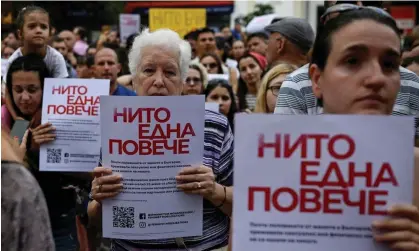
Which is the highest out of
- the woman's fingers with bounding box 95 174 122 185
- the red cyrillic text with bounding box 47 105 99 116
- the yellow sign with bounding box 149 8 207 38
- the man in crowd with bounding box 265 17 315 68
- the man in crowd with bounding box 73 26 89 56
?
the yellow sign with bounding box 149 8 207 38

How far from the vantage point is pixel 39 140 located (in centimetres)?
399

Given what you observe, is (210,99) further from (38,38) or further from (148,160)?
(148,160)

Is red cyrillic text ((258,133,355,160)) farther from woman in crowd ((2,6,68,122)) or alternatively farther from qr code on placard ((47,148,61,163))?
woman in crowd ((2,6,68,122))

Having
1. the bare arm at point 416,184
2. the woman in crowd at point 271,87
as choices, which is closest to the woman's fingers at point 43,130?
the woman in crowd at point 271,87

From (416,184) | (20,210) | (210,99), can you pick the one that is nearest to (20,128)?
(210,99)

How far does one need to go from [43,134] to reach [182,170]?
169cm

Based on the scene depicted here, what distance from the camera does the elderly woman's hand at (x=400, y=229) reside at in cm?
164

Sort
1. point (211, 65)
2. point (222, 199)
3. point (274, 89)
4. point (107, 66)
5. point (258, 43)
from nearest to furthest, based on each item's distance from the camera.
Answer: point (222, 199) → point (274, 89) → point (107, 66) → point (211, 65) → point (258, 43)

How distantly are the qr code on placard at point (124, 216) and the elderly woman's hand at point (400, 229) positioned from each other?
116 centimetres

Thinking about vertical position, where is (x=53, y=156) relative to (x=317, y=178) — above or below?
below

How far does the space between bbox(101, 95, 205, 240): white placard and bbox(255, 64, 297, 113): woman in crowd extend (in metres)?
1.31

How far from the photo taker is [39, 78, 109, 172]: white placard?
4.00m

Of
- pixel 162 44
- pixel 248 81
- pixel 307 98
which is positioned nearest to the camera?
pixel 307 98

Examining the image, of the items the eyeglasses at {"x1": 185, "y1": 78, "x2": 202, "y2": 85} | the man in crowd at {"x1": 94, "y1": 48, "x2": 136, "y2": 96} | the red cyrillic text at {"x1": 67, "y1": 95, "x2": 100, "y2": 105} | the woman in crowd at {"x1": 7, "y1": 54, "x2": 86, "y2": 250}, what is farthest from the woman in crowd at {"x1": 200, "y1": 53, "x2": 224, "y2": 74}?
the red cyrillic text at {"x1": 67, "y1": 95, "x2": 100, "y2": 105}
